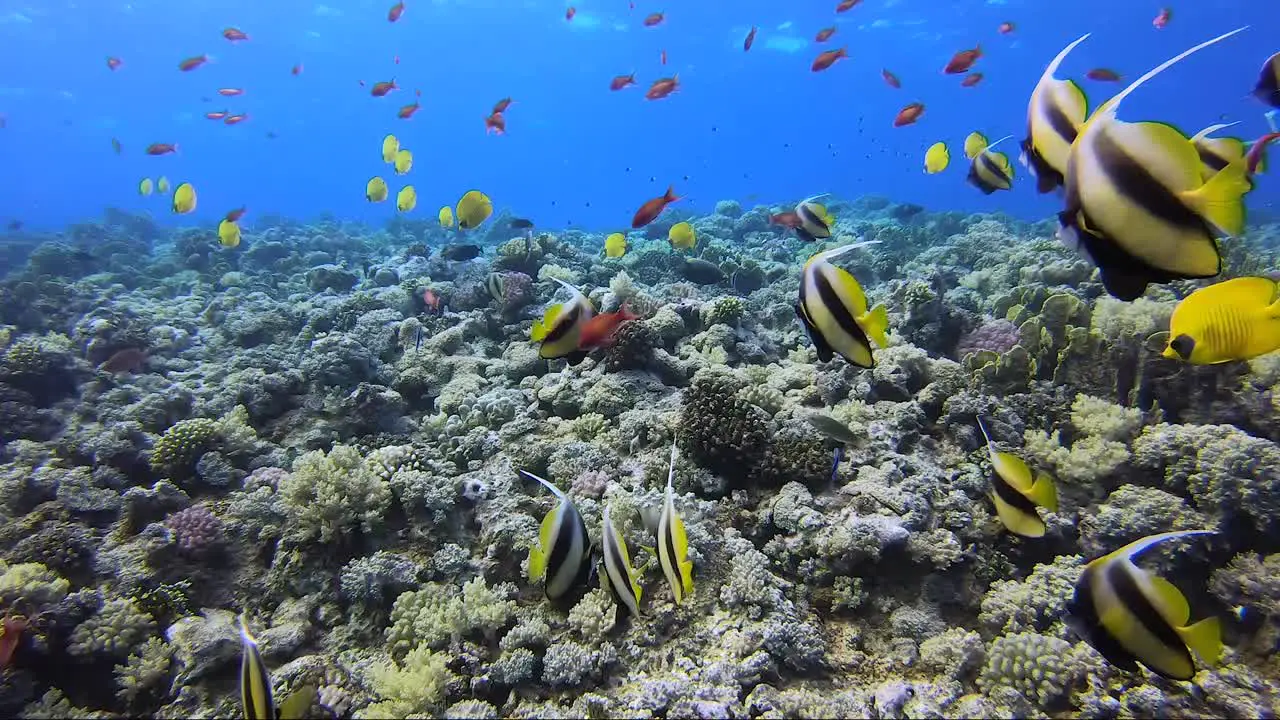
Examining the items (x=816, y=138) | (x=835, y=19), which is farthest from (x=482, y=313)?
(x=816, y=138)

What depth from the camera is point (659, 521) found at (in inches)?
106

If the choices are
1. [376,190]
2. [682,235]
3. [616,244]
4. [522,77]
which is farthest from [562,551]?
[522,77]

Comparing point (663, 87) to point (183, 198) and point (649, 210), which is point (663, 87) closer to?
point (649, 210)

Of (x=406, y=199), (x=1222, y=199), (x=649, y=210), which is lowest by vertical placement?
(x=1222, y=199)

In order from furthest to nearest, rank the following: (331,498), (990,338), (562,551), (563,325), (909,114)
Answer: (909,114), (990,338), (331,498), (563,325), (562,551)

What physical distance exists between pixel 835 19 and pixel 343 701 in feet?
196

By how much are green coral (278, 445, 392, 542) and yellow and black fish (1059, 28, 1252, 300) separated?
4.77m

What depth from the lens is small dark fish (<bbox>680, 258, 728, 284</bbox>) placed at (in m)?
10.3

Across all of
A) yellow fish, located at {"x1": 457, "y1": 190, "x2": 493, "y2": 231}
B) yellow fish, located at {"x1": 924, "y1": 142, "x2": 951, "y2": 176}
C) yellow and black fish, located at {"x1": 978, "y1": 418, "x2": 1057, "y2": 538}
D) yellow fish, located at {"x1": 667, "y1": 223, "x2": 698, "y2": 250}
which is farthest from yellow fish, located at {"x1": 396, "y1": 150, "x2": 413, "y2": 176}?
yellow and black fish, located at {"x1": 978, "y1": 418, "x2": 1057, "y2": 538}

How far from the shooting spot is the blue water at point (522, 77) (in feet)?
160

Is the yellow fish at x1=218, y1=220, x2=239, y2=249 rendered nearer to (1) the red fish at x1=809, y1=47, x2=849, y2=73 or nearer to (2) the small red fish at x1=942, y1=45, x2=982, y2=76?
(1) the red fish at x1=809, y1=47, x2=849, y2=73

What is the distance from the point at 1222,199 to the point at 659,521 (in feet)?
7.39

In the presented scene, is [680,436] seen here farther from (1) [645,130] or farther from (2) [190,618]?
(1) [645,130]

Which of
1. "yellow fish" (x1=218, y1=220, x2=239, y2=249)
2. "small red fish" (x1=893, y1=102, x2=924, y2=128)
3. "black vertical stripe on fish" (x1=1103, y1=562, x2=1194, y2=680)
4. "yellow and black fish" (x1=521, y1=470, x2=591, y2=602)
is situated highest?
"yellow fish" (x1=218, y1=220, x2=239, y2=249)
